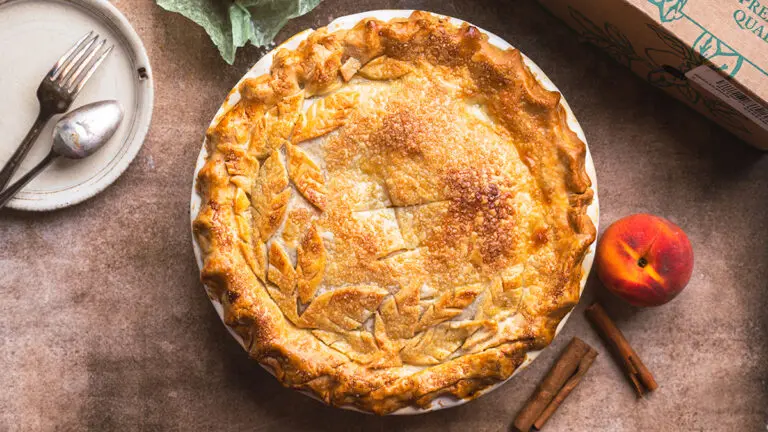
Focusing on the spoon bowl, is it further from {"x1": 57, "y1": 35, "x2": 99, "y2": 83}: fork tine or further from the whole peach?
the whole peach

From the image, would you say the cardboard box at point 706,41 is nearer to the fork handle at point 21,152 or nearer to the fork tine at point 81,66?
the fork tine at point 81,66

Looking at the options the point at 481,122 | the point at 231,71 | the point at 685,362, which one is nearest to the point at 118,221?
the point at 231,71

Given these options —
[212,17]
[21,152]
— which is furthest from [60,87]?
[212,17]

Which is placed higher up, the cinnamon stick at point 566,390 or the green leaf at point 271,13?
the green leaf at point 271,13

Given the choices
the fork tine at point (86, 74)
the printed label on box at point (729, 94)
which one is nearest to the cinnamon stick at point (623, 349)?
the printed label on box at point (729, 94)

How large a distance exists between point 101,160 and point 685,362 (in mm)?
2039

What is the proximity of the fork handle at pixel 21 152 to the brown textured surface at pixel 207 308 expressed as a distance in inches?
6.8

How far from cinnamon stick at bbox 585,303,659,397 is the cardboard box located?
29.7 inches

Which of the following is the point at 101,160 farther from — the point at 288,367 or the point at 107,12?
the point at 288,367

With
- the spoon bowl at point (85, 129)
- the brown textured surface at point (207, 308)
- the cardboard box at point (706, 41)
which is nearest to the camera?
the cardboard box at point (706, 41)

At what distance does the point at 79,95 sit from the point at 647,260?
73.0 inches

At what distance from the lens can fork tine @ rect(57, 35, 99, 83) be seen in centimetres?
206

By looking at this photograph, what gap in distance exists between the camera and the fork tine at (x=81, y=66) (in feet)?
6.77

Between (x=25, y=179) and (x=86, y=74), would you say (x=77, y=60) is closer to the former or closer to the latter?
(x=86, y=74)
